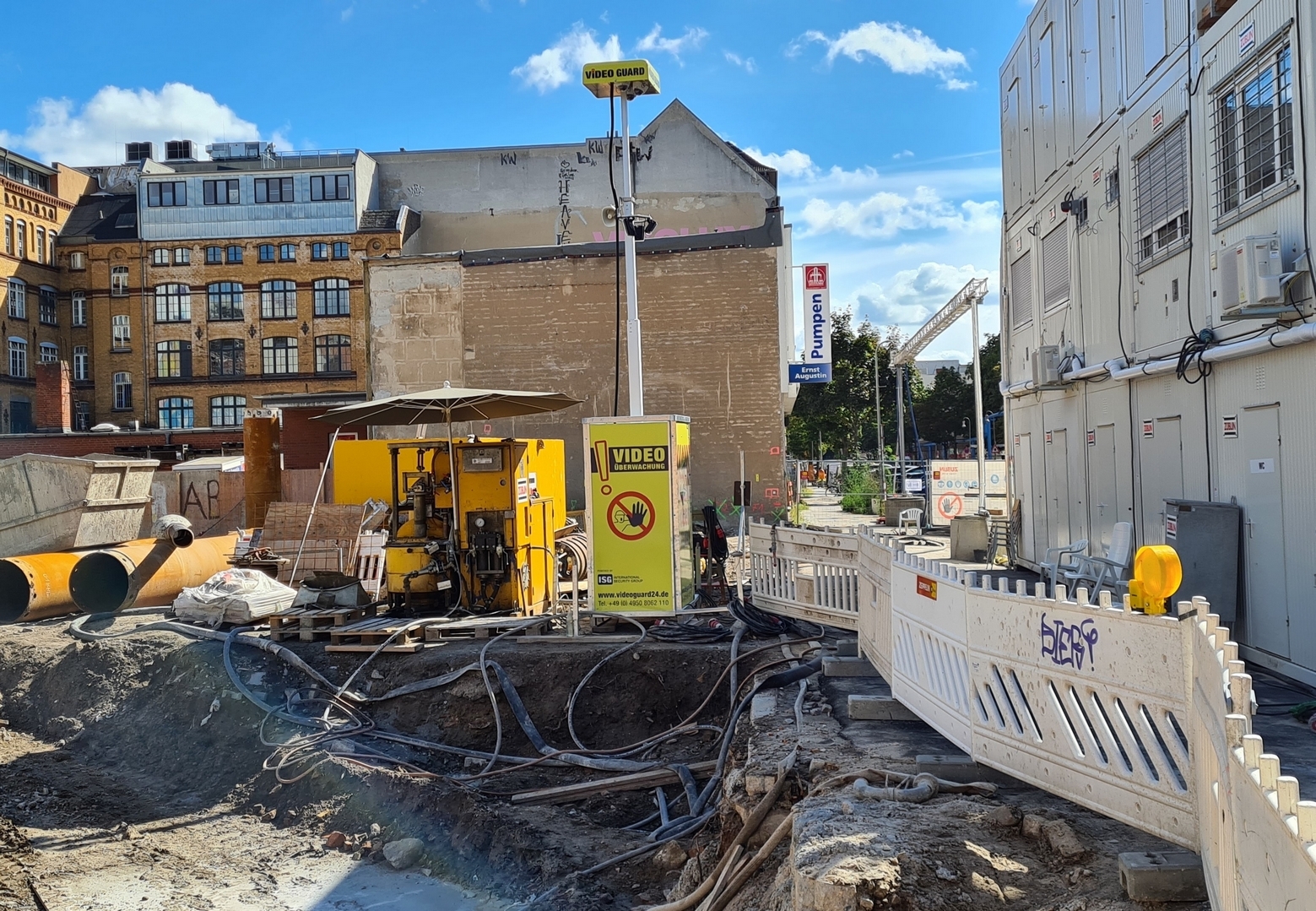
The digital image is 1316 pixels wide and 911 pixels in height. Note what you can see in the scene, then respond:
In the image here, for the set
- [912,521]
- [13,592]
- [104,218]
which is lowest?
[912,521]

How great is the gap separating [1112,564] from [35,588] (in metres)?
13.5

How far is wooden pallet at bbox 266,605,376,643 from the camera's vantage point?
11.7m

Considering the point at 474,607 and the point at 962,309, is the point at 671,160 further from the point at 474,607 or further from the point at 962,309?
the point at 474,607

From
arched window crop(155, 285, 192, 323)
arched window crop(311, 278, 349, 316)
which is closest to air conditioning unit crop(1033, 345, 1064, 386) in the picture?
arched window crop(311, 278, 349, 316)

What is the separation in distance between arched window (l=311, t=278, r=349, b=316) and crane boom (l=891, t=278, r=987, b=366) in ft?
88.9

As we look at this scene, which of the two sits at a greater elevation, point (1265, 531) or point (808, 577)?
point (1265, 531)

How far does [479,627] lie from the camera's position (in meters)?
11.7

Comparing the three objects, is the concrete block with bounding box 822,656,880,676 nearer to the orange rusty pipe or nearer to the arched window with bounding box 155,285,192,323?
the orange rusty pipe

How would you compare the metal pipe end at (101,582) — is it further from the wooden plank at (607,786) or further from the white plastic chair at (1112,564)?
the white plastic chair at (1112,564)

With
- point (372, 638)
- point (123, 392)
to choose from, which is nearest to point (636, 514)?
point (372, 638)

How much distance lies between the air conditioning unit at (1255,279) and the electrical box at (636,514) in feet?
18.2

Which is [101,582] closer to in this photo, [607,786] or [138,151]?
[607,786]

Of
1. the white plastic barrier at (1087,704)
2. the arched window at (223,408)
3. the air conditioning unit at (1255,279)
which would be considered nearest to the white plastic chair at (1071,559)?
the air conditioning unit at (1255,279)

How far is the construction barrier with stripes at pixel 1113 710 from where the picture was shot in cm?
264
